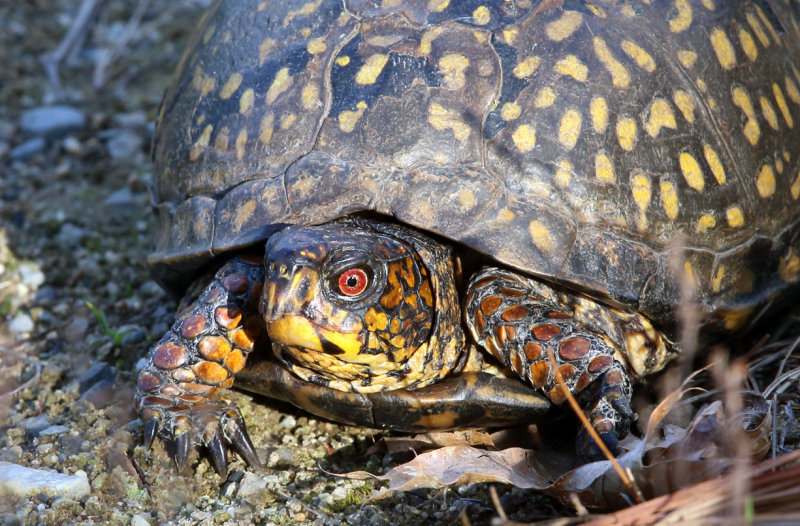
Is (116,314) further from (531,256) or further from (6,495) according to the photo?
(531,256)

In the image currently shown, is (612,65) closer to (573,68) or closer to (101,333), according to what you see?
(573,68)

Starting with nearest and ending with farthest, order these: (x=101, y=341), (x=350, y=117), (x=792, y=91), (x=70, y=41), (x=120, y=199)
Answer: (x=350, y=117), (x=792, y=91), (x=101, y=341), (x=120, y=199), (x=70, y=41)

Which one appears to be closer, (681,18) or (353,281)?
(353,281)

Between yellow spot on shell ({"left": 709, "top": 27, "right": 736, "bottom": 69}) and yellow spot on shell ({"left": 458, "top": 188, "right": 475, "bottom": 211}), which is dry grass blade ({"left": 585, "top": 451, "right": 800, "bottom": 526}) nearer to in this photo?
yellow spot on shell ({"left": 458, "top": 188, "right": 475, "bottom": 211})

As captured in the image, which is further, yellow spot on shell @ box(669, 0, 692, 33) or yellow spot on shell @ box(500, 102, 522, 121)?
yellow spot on shell @ box(669, 0, 692, 33)

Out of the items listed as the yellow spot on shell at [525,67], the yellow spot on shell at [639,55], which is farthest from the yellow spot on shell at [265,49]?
the yellow spot on shell at [639,55]

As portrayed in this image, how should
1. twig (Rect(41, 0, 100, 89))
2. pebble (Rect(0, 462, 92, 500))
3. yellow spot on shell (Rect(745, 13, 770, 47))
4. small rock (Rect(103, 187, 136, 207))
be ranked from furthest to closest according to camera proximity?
twig (Rect(41, 0, 100, 89)) < small rock (Rect(103, 187, 136, 207)) < yellow spot on shell (Rect(745, 13, 770, 47)) < pebble (Rect(0, 462, 92, 500))

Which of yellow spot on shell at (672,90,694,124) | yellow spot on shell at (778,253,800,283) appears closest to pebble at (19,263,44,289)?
yellow spot on shell at (672,90,694,124)

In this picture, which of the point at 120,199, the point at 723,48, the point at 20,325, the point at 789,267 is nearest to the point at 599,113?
the point at 723,48
